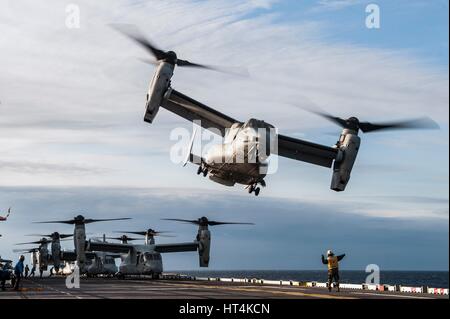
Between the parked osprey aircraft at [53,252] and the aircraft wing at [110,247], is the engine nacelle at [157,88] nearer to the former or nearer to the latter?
the aircraft wing at [110,247]

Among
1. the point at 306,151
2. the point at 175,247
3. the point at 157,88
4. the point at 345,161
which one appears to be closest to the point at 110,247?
the point at 175,247

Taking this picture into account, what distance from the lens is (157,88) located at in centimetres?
4069

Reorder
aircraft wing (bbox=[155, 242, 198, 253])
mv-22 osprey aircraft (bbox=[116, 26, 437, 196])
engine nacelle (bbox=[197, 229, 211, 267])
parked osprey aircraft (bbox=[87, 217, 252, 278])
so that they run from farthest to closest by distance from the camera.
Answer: aircraft wing (bbox=[155, 242, 198, 253]) < engine nacelle (bbox=[197, 229, 211, 267]) < parked osprey aircraft (bbox=[87, 217, 252, 278]) < mv-22 osprey aircraft (bbox=[116, 26, 437, 196])

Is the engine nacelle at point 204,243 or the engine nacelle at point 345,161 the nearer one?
the engine nacelle at point 345,161

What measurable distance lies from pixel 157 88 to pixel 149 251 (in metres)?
33.2

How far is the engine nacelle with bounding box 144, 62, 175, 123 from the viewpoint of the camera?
1599 inches

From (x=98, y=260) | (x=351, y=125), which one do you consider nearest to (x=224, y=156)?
(x=351, y=125)

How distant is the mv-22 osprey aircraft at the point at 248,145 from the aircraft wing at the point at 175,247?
3051 cm

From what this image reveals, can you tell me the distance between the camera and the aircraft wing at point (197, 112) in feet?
148

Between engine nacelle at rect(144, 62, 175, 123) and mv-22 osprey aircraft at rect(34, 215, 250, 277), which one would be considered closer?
engine nacelle at rect(144, 62, 175, 123)

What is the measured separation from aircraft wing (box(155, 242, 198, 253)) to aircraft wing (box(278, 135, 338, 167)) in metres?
33.4

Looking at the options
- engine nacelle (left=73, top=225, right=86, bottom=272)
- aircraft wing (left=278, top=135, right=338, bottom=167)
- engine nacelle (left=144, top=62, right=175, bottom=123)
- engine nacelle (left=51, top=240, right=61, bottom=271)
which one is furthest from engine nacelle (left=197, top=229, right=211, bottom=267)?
engine nacelle (left=144, top=62, right=175, bottom=123)

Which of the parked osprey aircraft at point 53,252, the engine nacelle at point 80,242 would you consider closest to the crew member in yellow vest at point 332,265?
the engine nacelle at point 80,242

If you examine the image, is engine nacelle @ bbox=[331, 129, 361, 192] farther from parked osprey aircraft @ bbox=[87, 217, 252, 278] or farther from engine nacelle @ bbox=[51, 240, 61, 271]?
engine nacelle @ bbox=[51, 240, 61, 271]
